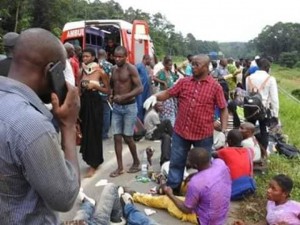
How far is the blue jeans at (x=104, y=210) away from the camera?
373cm

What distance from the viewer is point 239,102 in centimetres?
928

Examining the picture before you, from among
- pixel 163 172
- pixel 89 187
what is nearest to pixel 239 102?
pixel 163 172

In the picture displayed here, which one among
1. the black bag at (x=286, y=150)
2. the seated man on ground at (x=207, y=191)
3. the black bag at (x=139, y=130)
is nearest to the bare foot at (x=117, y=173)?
the seated man on ground at (x=207, y=191)

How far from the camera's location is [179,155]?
470cm

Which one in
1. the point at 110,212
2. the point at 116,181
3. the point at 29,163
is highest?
the point at 29,163

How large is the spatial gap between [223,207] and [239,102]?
5721 millimetres

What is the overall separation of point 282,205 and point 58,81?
3110 millimetres

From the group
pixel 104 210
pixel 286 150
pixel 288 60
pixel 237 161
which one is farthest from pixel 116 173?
pixel 288 60

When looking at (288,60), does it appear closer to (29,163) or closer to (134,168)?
(134,168)

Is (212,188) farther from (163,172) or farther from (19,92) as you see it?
(19,92)

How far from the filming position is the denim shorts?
5402 millimetres

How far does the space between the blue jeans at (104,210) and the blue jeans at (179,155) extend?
0.90 metres

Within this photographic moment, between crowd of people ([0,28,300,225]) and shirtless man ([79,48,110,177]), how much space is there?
0.04ft

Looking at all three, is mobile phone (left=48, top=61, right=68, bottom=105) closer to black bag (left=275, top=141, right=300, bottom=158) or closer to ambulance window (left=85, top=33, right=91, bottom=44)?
black bag (left=275, top=141, right=300, bottom=158)
